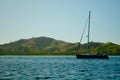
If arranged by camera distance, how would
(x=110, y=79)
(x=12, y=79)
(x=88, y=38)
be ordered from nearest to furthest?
(x=12, y=79) → (x=110, y=79) → (x=88, y=38)

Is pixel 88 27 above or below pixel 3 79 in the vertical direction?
above

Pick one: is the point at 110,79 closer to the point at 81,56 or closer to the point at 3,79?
the point at 3,79

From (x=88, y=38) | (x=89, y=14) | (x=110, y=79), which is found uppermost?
(x=89, y=14)

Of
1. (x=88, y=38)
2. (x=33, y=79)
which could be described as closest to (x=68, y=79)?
(x=33, y=79)

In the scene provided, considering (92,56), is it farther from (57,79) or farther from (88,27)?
(57,79)

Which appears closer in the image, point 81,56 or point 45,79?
point 45,79

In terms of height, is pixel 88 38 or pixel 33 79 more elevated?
pixel 88 38

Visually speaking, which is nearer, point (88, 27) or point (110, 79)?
point (110, 79)

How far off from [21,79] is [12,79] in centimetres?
139

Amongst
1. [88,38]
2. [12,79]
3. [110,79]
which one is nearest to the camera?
[12,79]

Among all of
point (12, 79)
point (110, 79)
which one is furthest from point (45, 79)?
point (110, 79)

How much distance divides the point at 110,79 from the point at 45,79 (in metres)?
10.8

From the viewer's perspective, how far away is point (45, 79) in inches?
1662

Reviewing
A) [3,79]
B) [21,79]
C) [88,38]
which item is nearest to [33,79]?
[21,79]
